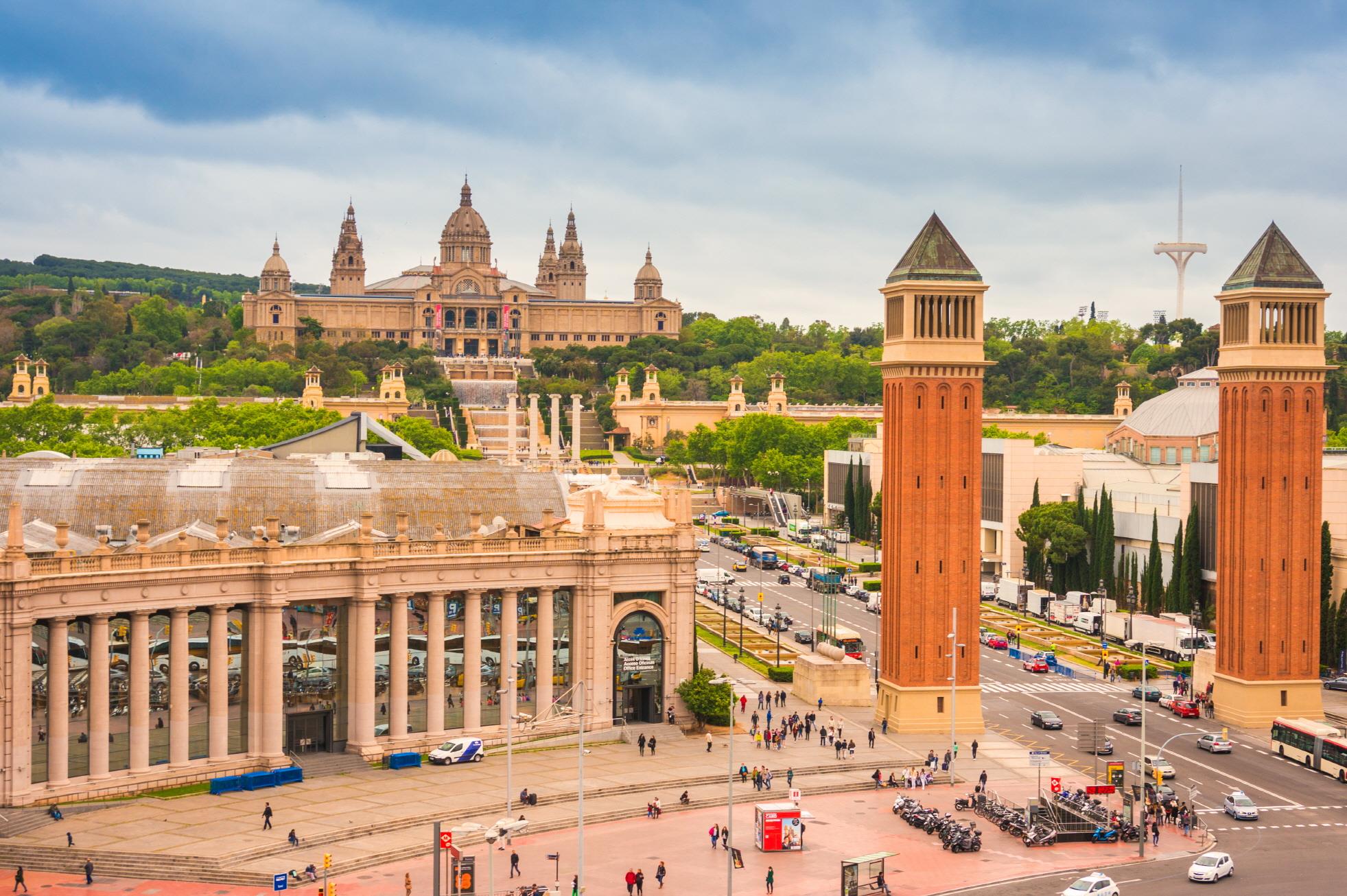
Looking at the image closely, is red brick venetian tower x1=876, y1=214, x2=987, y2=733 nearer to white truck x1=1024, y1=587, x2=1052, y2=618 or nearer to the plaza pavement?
the plaza pavement

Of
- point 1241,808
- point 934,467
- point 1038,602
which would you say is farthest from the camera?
point 1038,602

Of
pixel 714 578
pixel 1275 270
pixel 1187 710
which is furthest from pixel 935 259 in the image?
pixel 714 578

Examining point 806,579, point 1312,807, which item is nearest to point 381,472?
point 1312,807

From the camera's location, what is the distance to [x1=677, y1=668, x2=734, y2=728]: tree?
3406 inches

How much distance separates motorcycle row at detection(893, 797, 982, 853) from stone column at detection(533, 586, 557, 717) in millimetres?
18733

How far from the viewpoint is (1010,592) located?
140000 mm

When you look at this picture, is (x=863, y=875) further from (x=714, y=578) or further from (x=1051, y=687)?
(x=714, y=578)

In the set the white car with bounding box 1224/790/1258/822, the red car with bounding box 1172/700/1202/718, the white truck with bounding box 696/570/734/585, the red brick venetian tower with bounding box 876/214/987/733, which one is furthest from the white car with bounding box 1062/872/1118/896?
the white truck with bounding box 696/570/734/585

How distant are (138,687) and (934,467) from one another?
4326 cm

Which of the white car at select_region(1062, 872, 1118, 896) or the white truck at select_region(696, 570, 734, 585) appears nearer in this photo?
the white car at select_region(1062, 872, 1118, 896)

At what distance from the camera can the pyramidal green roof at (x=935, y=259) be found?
3644 inches

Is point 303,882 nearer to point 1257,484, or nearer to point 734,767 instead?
point 734,767

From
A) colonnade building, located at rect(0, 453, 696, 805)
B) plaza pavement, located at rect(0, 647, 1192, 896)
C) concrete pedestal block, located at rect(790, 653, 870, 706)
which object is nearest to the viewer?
plaza pavement, located at rect(0, 647, 1192, 896)

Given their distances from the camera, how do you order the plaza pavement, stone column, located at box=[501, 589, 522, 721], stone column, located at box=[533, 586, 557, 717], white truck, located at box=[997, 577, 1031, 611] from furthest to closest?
white truck, located at box=[997, 577, 1031, 611]
stone column, located at box=[533, 586, 557, 717]
stone column, located at box=[501, 589, 522, 721]
the plaza pavement
